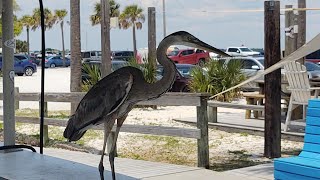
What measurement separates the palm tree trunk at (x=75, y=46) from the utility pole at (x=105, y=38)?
129 centimetres

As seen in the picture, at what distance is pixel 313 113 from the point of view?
19.5 ft

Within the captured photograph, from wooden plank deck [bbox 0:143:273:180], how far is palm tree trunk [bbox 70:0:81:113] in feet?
30.9

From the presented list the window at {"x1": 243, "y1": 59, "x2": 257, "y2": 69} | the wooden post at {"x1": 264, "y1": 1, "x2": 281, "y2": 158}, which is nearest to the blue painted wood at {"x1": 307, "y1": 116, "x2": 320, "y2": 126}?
the wooden post at {"x1": 264, "y1": 1, "x2": 281, "y2": 158}

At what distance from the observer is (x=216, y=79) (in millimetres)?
18438

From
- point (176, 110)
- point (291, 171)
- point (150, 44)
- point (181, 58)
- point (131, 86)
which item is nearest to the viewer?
point (131, 86)

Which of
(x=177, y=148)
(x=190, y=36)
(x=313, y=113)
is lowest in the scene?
(x=177, y=148)

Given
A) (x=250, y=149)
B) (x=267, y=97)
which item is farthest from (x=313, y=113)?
(x=250, y=149)

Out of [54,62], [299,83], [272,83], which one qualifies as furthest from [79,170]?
[54,62]

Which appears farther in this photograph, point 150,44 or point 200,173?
point 150,44

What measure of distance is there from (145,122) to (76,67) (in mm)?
4766

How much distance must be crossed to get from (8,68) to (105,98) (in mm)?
3244

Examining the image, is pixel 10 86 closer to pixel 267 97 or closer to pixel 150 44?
A: pixel 267 97

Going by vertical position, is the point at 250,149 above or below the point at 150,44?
below

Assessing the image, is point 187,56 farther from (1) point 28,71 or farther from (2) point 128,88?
(2) point 128,88
